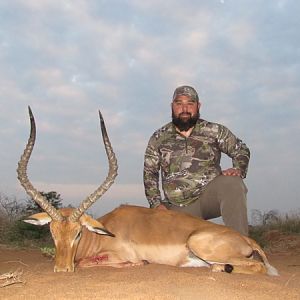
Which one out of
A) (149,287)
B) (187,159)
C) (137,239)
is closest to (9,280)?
(149,287)

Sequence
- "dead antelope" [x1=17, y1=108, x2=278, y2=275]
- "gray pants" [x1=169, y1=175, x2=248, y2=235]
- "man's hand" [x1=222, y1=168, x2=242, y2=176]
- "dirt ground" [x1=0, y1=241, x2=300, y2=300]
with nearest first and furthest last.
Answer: "dirt ground" [x1=0, y1=241, x2=300, y2=300] → "dead antelope" [x1=17, y1=108, x2=278, y2=275] → "gray pants" [x1=169, y1=175, x2=248, y2=235] → "man's hand" [x1=222, y1=168, x2=242, y2=176]

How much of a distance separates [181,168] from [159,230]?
1609mm

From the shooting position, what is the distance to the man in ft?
23.1

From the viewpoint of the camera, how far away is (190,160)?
7.22 m

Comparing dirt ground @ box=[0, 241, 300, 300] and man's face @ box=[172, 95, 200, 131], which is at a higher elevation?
man's face @ box=[172, 95, 200, 131]

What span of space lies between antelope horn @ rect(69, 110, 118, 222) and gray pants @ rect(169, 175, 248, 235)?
150 cm

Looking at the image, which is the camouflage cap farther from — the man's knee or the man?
the man's knee

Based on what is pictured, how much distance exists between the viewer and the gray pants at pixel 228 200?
6.41 metres

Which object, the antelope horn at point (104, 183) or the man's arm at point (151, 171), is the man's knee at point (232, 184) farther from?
the antelope horn at point (104, 183)

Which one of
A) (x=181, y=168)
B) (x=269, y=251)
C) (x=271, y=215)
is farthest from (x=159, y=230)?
(x=271, y=215)

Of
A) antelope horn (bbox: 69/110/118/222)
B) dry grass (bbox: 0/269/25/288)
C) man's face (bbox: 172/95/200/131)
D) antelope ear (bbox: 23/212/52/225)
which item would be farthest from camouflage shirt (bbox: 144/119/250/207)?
dry grass (bbox: 0/269/25/288)

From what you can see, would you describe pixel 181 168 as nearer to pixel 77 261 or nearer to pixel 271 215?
pixel 77 261

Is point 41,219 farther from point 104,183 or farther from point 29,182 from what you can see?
point 104,183

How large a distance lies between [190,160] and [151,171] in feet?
2.09
